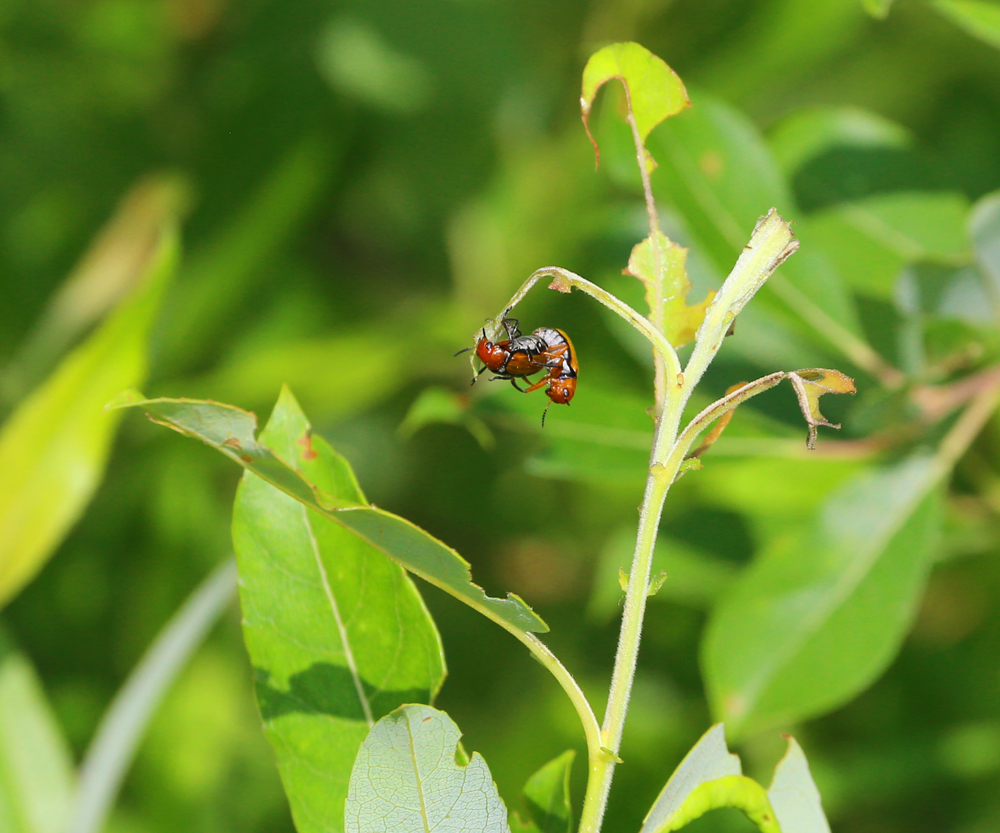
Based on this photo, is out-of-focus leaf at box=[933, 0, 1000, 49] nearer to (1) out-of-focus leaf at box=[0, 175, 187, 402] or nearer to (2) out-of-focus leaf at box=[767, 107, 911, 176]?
(2) out-of-focus leaf at box=[767, 107, 911, 176]

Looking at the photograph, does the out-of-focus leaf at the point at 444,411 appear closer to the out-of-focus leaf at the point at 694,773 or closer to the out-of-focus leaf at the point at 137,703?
the out-of-focus leaf at the point at 137,703

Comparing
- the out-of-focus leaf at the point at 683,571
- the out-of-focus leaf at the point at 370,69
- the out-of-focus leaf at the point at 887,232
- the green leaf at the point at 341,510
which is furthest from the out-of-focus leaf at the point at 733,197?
the out-of-focus leaf at the point at 370,69

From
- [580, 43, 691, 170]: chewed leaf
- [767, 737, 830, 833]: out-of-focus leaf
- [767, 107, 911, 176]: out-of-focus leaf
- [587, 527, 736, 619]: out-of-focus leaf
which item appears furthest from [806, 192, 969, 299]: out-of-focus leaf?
[767, 737, 830, 833]: out-of-focus leaf

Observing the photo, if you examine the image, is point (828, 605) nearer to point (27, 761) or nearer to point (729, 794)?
point (729, 794)

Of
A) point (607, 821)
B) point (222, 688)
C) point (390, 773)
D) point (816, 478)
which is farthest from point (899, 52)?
point (390, 773)

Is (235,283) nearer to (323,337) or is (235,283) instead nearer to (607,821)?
(323,337)
